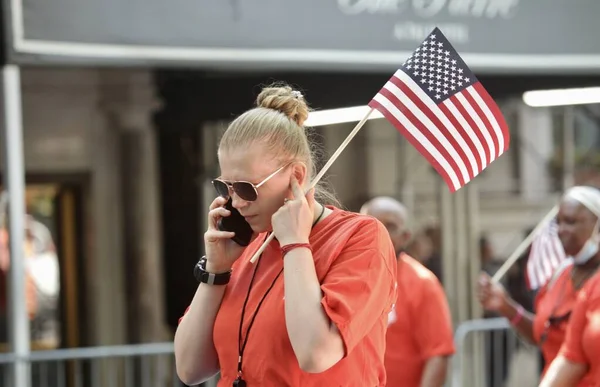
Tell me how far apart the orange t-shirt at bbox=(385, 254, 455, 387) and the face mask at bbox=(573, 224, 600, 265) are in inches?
27.7

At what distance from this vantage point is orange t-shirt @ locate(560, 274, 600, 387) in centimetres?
410

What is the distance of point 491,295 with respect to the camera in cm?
570

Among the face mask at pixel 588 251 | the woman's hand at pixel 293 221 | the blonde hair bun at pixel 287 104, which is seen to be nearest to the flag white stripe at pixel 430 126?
the blonde hair bun at pixel 287 104

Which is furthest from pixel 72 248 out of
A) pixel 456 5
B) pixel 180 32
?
pixel 456 5

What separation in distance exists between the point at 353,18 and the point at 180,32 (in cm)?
119

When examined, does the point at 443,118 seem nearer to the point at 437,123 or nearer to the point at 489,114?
the point at 437,123

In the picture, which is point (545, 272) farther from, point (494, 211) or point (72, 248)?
point (72, 248)

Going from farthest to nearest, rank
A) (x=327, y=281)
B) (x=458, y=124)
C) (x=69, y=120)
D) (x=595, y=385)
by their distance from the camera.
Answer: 1. (x=69, y=120)
2. (x=595, y=385)
3. (x=458, y=124)
4. (x=327, y=281)

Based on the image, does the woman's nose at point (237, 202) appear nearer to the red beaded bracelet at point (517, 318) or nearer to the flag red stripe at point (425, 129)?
the flag red stripe at point (425, 129)

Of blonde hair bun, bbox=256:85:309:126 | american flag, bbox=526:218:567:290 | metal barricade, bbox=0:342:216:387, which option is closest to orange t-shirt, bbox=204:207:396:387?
blonde hair bun, bbox=256:85:309:126

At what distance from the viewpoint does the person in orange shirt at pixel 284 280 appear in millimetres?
2502

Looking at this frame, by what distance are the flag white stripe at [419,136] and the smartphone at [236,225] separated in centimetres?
55

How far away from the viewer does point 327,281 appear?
2574mm

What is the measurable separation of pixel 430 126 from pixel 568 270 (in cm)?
218
